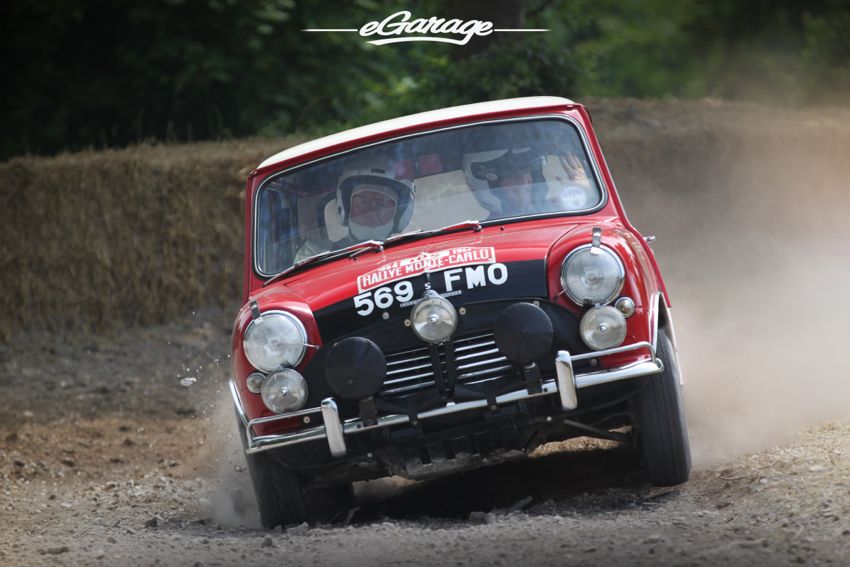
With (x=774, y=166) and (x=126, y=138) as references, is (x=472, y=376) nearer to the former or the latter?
(x=774, y=166)

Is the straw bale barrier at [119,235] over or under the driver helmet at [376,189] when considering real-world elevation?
over

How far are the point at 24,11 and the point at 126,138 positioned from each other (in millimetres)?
2171

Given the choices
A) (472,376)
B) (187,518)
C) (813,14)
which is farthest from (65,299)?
(813,14)

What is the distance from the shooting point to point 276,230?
6609mm

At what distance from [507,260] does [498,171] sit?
984 mm

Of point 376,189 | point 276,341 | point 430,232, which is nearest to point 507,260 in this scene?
point 430,232

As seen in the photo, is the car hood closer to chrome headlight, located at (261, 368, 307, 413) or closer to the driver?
chrome headlight, located at (261, 368, 307, 413)

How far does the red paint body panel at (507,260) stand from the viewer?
5555 mm

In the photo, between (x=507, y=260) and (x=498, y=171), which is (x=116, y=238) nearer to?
(x=498, y=171)

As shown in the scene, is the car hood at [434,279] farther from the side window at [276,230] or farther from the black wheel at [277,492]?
the black wheel at [277,492]

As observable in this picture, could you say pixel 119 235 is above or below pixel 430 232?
above

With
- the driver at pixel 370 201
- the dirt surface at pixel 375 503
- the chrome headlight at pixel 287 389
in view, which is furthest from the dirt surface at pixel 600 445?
the driver at pixel 370 201

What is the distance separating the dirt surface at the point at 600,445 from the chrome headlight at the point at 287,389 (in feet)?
1.89

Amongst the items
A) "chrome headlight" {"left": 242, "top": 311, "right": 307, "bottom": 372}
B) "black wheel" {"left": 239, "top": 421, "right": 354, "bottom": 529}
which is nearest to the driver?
"chrome headlight" {"left": 242, "top": 311, "right": 307, "bottom": 372}
